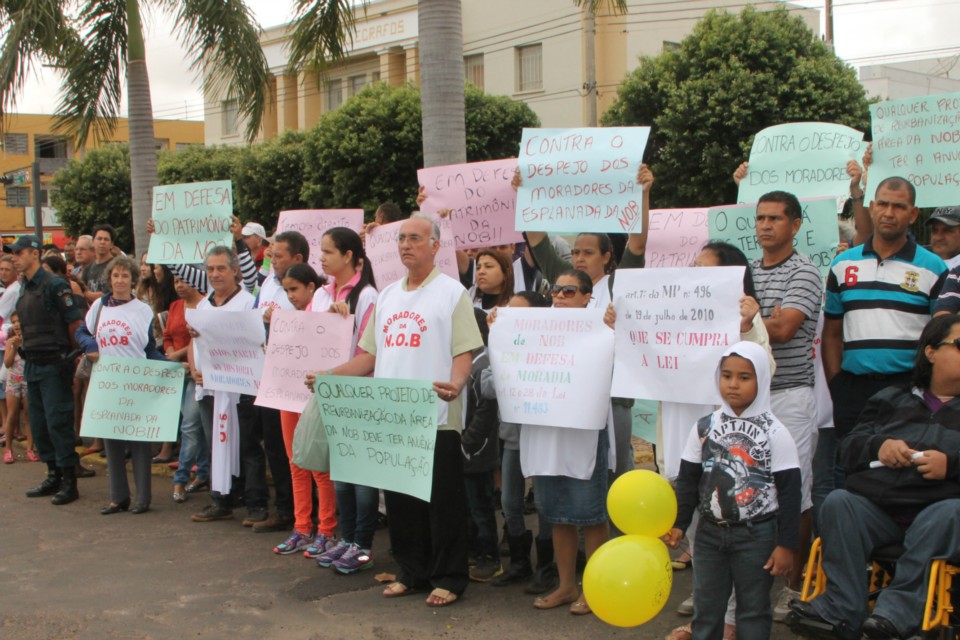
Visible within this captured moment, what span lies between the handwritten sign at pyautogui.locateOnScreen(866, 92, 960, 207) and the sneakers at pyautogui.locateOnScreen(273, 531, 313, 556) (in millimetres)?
4370

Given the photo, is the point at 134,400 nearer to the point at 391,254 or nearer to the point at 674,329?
the point at 391,254

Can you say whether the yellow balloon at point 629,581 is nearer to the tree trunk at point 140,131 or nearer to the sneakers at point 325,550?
the sneakers at point 325,550

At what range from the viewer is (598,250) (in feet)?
20.0

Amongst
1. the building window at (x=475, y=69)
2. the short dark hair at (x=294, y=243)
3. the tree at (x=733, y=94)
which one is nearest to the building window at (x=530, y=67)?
the building window at (x=475, y=69)

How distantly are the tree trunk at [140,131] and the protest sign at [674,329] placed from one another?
8.61 metres

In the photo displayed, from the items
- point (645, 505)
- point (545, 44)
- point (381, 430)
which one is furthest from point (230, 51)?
point (545, 44)

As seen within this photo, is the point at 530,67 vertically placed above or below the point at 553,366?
above

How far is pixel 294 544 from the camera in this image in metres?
6.73

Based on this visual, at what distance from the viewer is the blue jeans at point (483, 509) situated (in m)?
6.08

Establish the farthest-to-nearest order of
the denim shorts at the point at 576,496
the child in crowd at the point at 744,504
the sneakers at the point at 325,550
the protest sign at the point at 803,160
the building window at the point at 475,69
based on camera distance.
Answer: the building window at the point at 475,69
the protest sign at the point at 803,160
the sneakers at the point at 325,550
the denim shorts at the point at 576,496
the child in crowd at the point at 744,504

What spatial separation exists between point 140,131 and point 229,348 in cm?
614

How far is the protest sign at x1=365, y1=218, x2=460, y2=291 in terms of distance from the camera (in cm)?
668

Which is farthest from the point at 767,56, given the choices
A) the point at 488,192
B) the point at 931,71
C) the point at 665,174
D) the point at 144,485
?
the point at 931,71

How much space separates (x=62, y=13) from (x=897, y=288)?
34.7 feet
